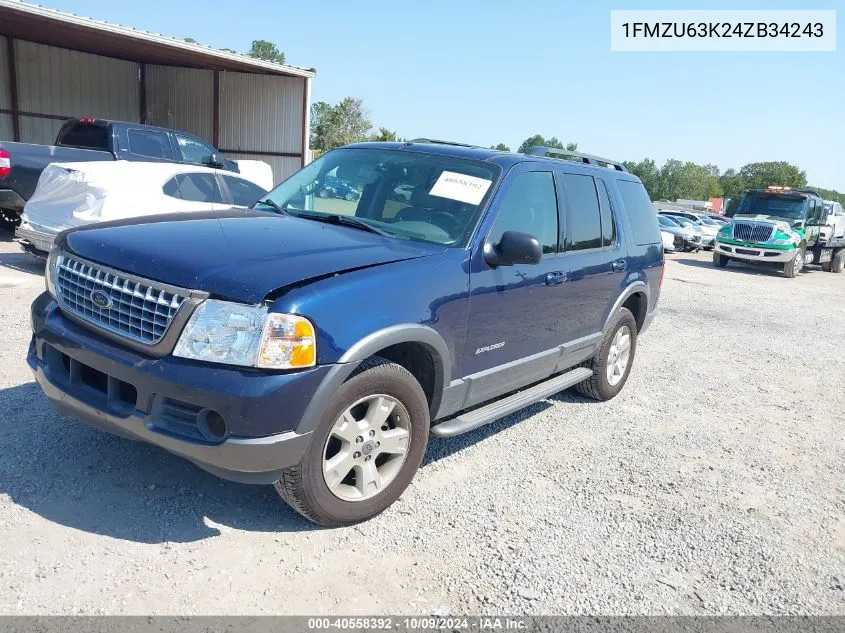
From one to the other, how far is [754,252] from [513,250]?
17898 mm

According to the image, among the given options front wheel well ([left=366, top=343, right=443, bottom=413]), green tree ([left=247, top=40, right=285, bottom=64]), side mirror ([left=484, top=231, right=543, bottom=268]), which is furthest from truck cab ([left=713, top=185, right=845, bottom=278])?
green tree ([left=247, top=40, right=285, bottom=64])

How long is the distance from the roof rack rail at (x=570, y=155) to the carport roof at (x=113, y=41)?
12.0 meters

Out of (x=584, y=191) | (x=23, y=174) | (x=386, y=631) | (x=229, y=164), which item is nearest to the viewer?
(x=386, y=631)

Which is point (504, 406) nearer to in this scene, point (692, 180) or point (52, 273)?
point (52, 273)

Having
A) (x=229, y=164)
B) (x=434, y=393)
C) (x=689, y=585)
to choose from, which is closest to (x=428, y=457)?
(x=434, y=393)

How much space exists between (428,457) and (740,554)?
1814 millimetres

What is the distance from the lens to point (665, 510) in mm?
3832

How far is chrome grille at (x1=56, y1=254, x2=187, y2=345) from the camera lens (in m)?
2.88

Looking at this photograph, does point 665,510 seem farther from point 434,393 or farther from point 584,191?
point 584,191

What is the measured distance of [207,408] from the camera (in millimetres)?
2744

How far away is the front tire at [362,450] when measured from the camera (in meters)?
3.01

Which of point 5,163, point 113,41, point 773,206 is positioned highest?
point 113,41

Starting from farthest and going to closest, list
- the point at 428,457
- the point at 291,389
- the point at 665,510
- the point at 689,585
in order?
the point at 428,457 → the point at 665,510 → the point at 689,585 → the point at 291,389

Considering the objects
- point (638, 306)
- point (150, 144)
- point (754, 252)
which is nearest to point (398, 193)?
point (638, 306)
